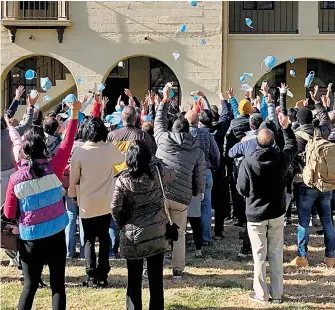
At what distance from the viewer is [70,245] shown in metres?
7.57

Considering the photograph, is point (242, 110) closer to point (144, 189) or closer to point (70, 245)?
point (70, 245)

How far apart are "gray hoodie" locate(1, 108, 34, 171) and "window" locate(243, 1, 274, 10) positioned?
13517 mm

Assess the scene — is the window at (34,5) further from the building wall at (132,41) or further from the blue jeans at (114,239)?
the blue jeans at (114,239)

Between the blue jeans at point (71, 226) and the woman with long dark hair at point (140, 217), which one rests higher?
the woman with long dark hair at point (140, 217)

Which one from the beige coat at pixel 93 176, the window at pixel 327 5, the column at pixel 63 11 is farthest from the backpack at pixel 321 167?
the window at pixel 327 5

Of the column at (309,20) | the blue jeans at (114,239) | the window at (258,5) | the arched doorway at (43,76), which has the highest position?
the window at (258,5)

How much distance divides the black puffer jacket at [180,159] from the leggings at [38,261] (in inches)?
73.2

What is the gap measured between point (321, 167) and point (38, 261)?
139 inches

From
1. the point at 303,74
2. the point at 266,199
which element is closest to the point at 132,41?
the point at 303,74

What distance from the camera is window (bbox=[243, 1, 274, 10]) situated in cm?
1894

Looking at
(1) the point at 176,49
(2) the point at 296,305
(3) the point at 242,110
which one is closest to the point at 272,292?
(2) the point at 296,305

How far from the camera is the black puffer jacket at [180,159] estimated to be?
6445 mm

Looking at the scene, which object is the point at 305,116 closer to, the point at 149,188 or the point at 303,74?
the point at 149,188

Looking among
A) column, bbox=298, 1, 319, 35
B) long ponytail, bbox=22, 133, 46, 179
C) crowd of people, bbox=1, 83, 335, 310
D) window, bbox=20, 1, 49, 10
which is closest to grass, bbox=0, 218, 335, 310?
crowd of people, bbox=1, 83, 335, 310
